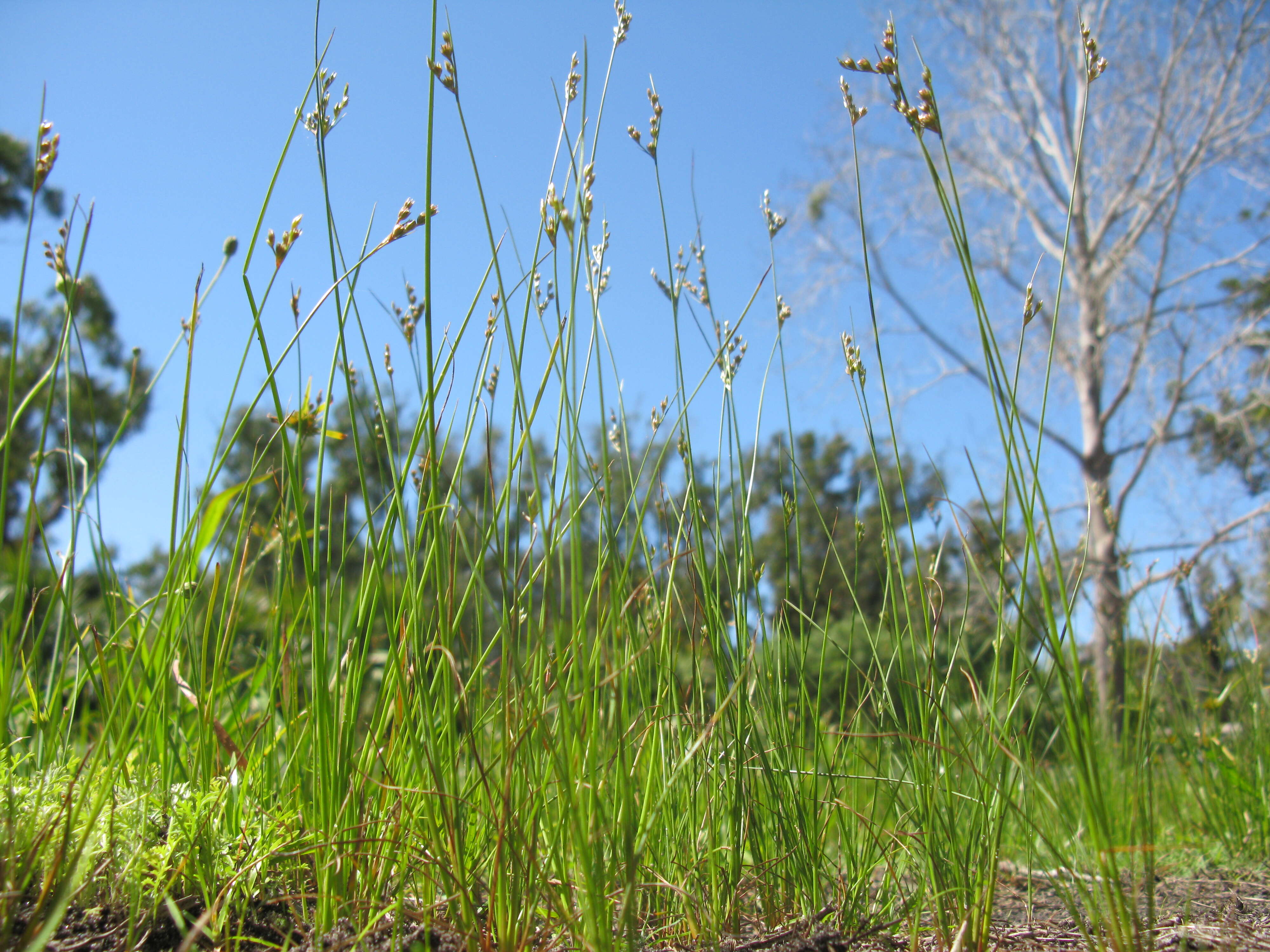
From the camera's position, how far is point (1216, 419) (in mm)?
8125

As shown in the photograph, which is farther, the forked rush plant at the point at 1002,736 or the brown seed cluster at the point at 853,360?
the brown seed cluster at the point at 853,360

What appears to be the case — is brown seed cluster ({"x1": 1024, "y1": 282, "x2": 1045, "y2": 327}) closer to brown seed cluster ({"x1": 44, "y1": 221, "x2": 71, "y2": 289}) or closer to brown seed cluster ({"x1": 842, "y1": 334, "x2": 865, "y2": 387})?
brown seed cluster ({"x1": 842, "y1": 334, "x2": 865, "y2": 387})

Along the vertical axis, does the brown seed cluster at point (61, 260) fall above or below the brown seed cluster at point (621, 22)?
below

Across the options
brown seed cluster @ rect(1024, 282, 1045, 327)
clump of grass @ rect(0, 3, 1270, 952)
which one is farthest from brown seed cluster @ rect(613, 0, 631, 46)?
brown seed cluster @ rect(1024, 282, 1045, 327)

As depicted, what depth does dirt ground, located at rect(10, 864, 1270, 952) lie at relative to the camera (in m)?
0.71

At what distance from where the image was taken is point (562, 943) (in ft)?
2.66

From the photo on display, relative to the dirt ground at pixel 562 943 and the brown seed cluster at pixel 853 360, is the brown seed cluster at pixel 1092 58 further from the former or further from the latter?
the dirt ground at pixel 562 943

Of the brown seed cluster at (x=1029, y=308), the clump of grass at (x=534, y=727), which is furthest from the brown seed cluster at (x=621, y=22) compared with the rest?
the brown seed cluster at (x=1029, y=308)

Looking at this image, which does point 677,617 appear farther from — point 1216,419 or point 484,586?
point 1216,419

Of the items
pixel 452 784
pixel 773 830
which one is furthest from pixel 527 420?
pixel 773 830

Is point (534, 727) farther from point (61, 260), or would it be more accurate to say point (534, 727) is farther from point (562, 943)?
point (61, 260)

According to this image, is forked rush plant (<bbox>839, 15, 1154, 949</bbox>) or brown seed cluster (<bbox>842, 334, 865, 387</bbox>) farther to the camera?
brown seed cluster (<bbox>842, 334, 865, 387</bbox>)

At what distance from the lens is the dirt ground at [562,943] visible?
2.33 ft

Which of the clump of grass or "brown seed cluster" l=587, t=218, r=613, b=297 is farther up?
"brown seed cluster" l=587, t=218, r=613, b=297
